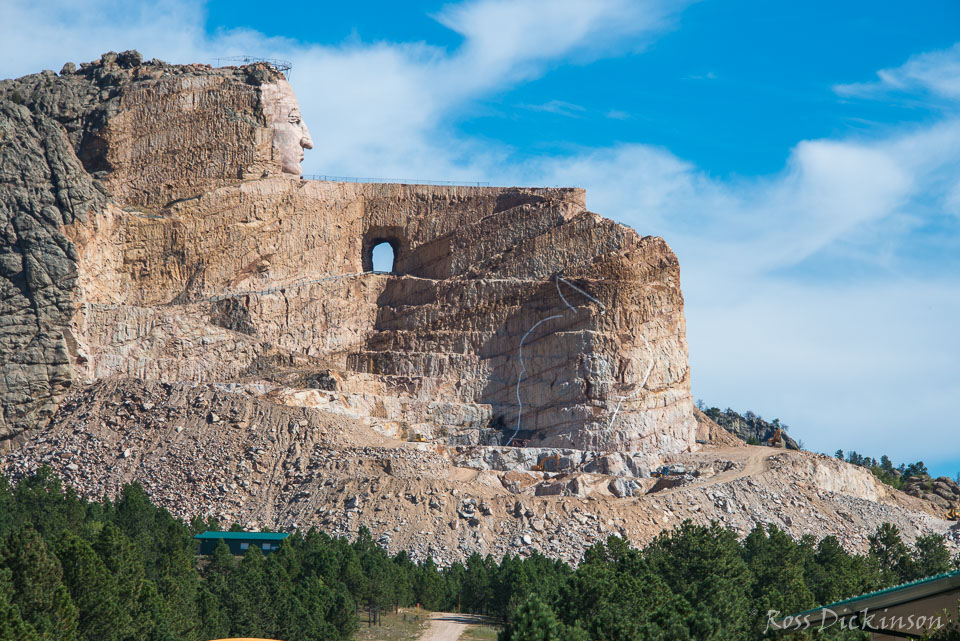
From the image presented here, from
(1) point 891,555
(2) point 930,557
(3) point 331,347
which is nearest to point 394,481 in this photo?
(3) point 331,347

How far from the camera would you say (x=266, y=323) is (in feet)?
276

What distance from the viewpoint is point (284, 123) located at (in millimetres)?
90938

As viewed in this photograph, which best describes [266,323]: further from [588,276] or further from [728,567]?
[728,567]

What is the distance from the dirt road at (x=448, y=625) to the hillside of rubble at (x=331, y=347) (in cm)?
838

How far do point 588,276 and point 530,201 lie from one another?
777 cm

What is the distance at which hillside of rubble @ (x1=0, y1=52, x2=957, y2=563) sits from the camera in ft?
233

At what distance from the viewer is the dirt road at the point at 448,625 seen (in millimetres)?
52812

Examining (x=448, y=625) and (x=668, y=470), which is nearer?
(x=448, y=625)

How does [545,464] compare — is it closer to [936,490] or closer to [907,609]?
[936,490]

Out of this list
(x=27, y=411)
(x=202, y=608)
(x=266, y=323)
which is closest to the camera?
(x=202, y=608)

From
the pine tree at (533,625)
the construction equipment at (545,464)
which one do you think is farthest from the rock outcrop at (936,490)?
the pine tree at (533,625)

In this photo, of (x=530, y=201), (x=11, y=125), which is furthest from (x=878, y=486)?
(x=11, y=125)

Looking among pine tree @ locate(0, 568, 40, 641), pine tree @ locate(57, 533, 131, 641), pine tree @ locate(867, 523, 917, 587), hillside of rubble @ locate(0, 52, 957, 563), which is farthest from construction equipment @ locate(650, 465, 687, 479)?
pine tree @ locate(0, 568, 40, 641)

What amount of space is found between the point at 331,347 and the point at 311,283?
475 cm
